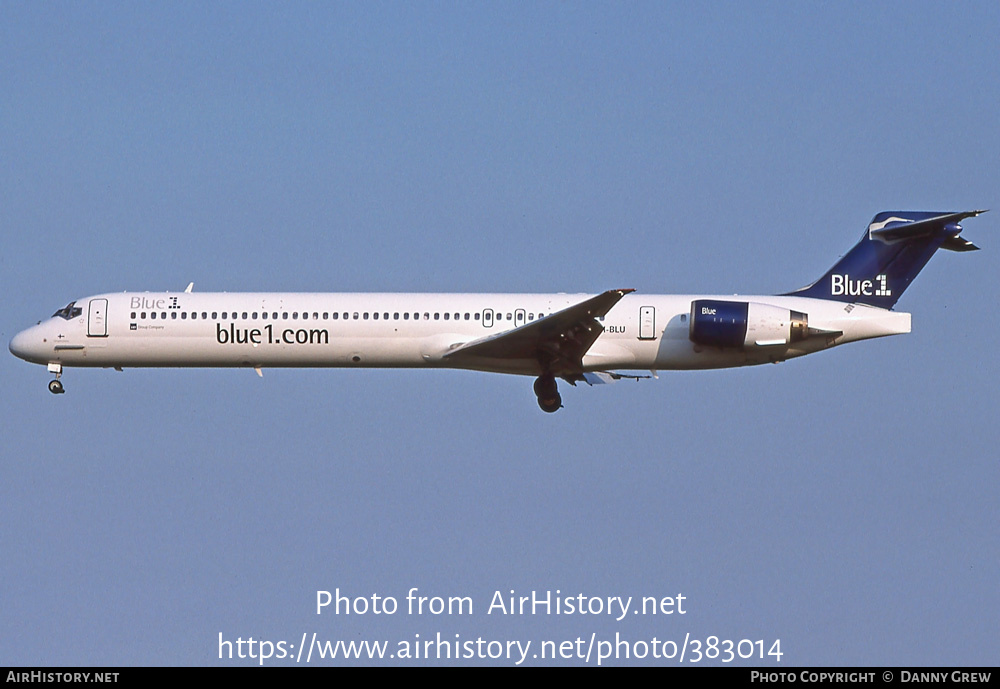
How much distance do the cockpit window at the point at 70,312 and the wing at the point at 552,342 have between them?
31.3 ft

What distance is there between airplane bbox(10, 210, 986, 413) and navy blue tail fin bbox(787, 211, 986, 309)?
2 centimetres

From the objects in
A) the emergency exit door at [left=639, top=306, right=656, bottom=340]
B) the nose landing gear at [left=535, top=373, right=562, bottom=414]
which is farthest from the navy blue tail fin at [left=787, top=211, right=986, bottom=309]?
the nose landing gear at [left=535, top=373, right=562, bottom=414]

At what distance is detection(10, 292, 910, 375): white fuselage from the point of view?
114 ft

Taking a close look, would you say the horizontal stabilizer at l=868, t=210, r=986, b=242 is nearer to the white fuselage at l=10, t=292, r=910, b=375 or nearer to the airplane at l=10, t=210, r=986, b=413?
the airplane at l=10, t=210, r=986, b=413

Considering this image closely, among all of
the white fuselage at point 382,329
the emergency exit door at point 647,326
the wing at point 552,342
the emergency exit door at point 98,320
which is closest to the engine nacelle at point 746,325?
the white fuselage at point 382,329

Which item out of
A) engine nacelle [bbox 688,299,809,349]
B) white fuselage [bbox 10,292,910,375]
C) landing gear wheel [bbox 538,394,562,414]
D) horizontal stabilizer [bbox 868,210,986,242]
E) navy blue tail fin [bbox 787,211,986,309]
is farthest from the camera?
landing gear wheel [bbox 538,394,562,414]

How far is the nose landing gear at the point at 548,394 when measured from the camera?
1373 inches

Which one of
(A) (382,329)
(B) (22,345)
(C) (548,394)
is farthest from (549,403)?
(B) (22,345)

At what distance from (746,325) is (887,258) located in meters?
4.22

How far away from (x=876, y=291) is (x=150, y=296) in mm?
18055

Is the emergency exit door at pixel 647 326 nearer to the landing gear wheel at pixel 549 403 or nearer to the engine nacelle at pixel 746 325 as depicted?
the engine nacelle at pixel 746 325

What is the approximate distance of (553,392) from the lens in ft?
115

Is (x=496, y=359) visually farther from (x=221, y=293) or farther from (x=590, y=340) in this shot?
(x=221, y=293)

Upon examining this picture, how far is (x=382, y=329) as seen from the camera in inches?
1367
